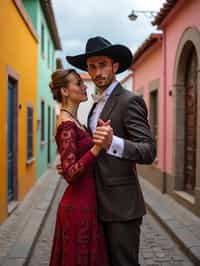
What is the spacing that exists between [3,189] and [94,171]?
492 cm

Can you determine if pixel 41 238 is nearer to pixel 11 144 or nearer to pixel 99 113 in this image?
pixel 11 144

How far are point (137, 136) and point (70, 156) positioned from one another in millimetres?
353

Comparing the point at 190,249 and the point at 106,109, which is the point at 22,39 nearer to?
the point at 190,249

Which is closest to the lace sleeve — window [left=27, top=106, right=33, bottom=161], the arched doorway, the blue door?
the blue door

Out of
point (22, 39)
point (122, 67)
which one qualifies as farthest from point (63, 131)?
point (22, 39)

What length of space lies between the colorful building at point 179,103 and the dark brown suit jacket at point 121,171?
5270 millimetres

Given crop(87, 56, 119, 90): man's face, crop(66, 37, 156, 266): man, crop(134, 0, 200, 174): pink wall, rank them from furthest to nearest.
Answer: crop(134, 0, 200, 174): pink wall
crop(87, 56, 119, 90): man's face
crop(66, 37, 156, 266): man

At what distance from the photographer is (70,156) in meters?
2.28

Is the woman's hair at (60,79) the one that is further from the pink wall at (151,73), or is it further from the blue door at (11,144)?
the pink wall at (151,73)

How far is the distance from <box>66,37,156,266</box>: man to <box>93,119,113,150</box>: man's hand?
95 mm

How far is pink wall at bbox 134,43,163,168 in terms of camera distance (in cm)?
1150

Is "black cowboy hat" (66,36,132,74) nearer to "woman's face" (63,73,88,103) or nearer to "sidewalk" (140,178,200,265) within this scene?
"woman's face" (63,73,88,103)

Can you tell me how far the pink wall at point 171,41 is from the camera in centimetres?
839

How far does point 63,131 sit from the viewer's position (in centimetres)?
235
